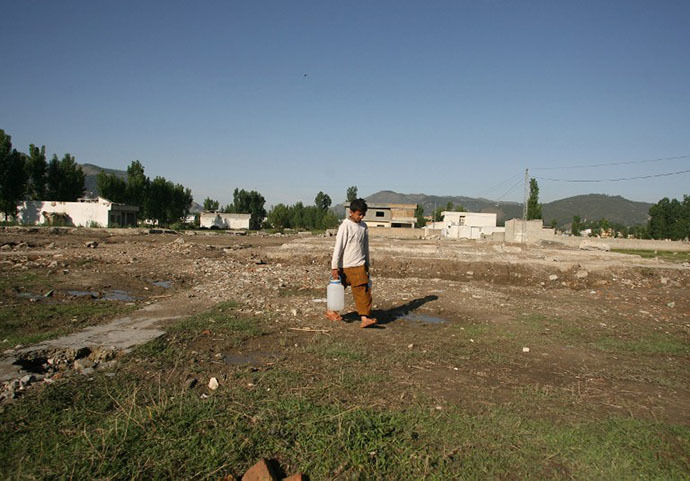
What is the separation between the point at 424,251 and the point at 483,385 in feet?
46.9

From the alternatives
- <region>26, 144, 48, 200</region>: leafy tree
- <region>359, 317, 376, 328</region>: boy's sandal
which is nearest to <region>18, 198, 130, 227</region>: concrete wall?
<region>26, 144, 48, 200</region>: leafy tree

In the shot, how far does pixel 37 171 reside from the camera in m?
49.7

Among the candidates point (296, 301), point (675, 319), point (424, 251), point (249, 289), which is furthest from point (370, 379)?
point (424, 251)

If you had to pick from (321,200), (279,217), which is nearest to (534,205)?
(279,217)

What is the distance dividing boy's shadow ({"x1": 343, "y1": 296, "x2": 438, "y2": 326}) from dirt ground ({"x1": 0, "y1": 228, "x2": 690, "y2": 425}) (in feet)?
0.12

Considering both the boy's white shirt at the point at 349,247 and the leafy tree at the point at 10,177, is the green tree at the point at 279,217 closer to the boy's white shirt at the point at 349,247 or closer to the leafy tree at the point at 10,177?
the leafy tree at the point at 10,177

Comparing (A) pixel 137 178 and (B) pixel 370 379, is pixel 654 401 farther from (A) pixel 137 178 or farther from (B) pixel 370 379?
(A) pixel 137 178

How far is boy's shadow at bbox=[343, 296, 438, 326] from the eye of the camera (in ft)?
20.7

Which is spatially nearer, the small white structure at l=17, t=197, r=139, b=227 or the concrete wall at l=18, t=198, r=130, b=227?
the small white structure at l=17, t=197, r=139, b=227

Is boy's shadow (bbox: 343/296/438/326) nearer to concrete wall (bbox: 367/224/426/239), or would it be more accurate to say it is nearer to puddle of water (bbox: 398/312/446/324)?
puddle of water (bbox: 398/312/446/324)

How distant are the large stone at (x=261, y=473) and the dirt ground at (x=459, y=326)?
1.27 metres

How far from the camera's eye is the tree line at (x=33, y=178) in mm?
44219

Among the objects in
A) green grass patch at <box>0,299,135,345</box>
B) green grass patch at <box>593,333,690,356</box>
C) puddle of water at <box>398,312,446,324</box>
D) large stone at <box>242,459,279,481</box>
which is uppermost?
green grass patch at <box>0,299,135,345</box>

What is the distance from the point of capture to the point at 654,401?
3.50 meters
